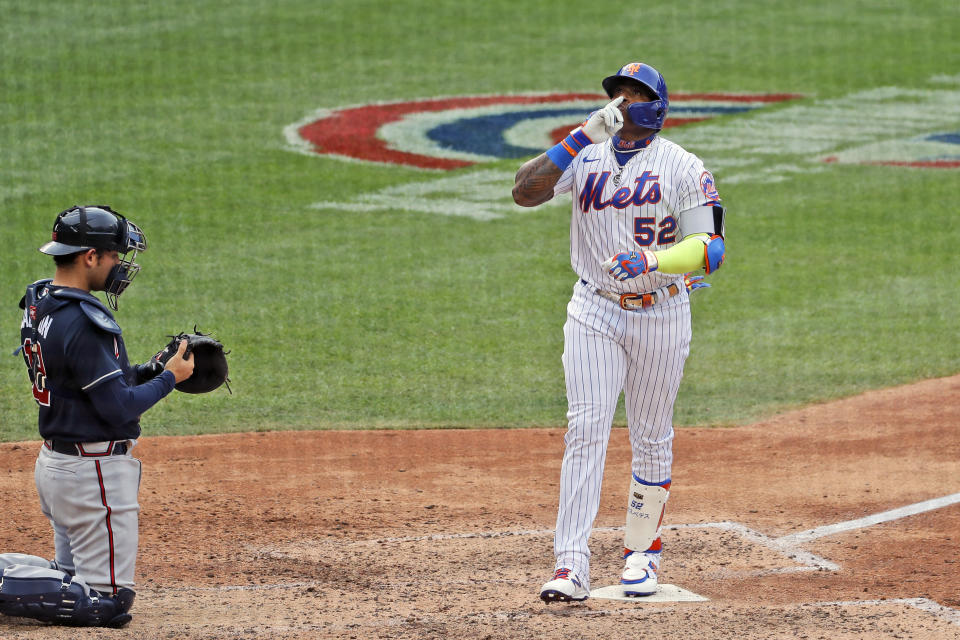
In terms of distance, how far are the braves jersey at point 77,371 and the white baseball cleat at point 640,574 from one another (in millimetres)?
1844

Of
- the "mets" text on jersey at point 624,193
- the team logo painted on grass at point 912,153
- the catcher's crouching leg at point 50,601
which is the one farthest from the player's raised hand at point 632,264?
the team logo painted on grass at point 912,153

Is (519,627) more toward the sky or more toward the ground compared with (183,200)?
more toward the ground

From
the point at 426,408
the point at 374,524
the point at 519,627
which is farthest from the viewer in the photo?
the point at 426,408

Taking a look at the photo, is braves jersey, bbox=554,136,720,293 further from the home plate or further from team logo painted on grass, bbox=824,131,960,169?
team logo painted on grass, bbox=824,131,960,169

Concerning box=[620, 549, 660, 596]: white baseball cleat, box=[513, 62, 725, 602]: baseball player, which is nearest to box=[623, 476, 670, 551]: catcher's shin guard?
box=[620, 549, 660, 596]: white baseball cleat

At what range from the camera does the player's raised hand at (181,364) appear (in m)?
4.54

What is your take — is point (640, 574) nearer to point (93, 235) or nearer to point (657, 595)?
point (657, 595)

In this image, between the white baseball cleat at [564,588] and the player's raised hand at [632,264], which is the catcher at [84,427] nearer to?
the white baseball cleat at [564,588]

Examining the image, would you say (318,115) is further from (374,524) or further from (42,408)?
(42,408)

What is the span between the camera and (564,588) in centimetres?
453

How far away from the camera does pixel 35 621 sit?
439 cm

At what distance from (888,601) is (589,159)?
75.9 inches

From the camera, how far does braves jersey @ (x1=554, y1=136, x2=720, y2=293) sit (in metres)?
4.66

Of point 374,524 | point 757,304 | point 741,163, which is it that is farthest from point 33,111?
point 374,524
